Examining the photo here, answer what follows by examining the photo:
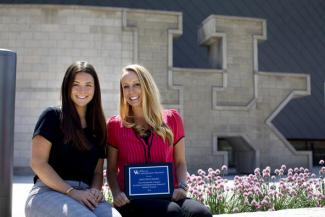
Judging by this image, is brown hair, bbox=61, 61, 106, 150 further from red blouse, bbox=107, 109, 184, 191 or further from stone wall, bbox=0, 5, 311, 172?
stone wall, bbox=0, 5, 311, 172

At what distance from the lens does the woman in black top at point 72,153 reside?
316 centimetres

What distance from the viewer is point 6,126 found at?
364 cm

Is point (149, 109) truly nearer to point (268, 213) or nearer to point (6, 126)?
point (6, 126)

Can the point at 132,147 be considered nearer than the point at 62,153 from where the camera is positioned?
No

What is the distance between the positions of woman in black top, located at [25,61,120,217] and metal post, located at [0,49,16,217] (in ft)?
1.10

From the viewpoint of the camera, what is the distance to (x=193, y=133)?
15008 millimetres

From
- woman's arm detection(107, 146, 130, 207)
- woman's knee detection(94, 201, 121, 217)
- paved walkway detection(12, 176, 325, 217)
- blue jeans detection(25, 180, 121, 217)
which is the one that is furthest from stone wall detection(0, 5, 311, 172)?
woman's knee detection(94, 201, 121, 217)

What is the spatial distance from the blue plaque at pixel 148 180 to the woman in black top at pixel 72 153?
0.83ft

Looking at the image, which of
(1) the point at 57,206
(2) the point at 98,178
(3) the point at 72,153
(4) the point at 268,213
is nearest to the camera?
(1) the point at 57,206

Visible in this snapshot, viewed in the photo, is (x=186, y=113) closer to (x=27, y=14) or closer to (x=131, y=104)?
(x=27, y=14)

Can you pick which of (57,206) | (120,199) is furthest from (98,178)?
(57,206)

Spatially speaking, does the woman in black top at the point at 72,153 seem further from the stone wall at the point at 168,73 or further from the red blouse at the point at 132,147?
the stone wall at the point at 168,73

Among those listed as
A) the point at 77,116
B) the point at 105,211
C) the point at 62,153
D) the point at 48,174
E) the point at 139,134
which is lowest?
the point at 105,211

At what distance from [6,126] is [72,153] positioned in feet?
2.35
